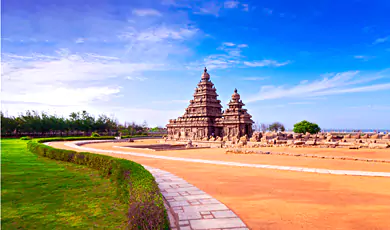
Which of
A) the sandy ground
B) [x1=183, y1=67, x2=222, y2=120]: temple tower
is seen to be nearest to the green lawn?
the sandy ground

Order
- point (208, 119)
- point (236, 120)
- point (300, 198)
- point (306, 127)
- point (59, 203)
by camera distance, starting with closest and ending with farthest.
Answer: point (59, 203)
point (300, 198)
point (236, 120)
point (208, 119)
point (306, 127)

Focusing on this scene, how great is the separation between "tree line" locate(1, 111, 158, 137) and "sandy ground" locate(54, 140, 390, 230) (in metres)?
52.3

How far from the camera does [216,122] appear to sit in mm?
46594

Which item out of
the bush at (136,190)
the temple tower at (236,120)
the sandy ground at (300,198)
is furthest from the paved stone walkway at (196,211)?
the temple tower at (236,120)

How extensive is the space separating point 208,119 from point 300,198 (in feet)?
127

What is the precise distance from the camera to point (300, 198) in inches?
328

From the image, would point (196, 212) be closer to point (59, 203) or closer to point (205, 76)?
point (59, 203)

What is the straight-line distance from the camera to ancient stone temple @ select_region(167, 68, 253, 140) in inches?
1730

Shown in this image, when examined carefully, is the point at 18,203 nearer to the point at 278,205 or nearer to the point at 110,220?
the point at 110,220

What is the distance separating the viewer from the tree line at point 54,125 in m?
53.1

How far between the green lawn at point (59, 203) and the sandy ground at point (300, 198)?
3227 mm

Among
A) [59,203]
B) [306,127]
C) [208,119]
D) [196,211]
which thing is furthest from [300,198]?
[306,127]

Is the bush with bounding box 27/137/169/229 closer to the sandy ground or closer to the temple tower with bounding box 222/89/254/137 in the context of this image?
the sandy ground

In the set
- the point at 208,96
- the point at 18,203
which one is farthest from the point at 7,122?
the point at 18,203
